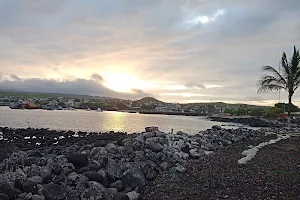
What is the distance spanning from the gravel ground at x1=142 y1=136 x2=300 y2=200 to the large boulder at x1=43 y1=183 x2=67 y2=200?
7.08 ft

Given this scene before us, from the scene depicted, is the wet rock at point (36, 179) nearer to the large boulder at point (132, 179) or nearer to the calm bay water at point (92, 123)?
the large boulder at point (132, 179)

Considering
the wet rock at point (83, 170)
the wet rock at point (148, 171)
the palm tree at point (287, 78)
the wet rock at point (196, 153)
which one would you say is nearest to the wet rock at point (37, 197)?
the wet rock at point (83, 170)

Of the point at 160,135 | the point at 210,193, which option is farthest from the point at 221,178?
the point at 160,135

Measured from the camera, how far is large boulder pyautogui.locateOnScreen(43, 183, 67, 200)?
827 centimetres

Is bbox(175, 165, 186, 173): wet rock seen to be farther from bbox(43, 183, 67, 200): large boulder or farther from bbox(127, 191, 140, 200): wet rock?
bbox(43, 183, 67, 200): large boulder

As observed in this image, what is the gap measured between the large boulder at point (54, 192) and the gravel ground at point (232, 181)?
216 cm

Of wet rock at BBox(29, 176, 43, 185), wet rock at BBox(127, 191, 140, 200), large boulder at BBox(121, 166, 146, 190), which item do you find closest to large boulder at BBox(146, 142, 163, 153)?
large boulder at BBox(121, 166, 146, 190)

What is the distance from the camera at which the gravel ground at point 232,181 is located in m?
8.34

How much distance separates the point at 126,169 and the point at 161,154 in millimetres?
3029

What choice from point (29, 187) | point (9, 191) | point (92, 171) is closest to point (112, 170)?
point (92, 171)

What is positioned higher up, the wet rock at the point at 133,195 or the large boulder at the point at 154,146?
the large boulder at the point at 154,146

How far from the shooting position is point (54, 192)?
8391mm

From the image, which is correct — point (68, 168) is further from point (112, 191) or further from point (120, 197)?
point (120, 197)

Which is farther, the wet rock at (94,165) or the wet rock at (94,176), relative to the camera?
the wet rock at (94,165)
